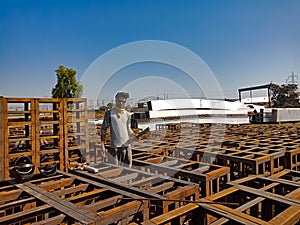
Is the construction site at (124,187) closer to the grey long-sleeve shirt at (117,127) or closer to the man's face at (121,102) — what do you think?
the grey long-sleeve shirt at (117,127)

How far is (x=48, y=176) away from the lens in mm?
3441

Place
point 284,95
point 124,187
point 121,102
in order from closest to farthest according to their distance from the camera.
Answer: point 124,187 → point 121,102 → point 284,95

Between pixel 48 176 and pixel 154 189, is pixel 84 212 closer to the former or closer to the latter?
pixel 154 189

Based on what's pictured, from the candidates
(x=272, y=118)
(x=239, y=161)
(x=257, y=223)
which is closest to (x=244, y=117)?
(x=272, y=118)

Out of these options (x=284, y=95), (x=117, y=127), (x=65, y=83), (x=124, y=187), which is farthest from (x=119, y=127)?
A: (x=284, y=95)

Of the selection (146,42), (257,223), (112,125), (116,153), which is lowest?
(257,223)

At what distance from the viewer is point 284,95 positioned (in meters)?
33.5

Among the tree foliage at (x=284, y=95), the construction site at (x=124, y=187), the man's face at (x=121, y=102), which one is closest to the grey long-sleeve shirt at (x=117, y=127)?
the man's face at (x=121, y=102)

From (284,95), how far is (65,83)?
2759 centimetres

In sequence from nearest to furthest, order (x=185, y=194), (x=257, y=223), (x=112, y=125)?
1. (x=257, y=223)
2. (x=185, y=194)
3. (x=112, y=125)

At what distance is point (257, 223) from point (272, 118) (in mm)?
18093

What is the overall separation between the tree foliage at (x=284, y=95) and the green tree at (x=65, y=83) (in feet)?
79.2

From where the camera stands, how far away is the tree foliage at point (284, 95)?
32.1m

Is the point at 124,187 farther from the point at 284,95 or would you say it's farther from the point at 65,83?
the point at 284,95
